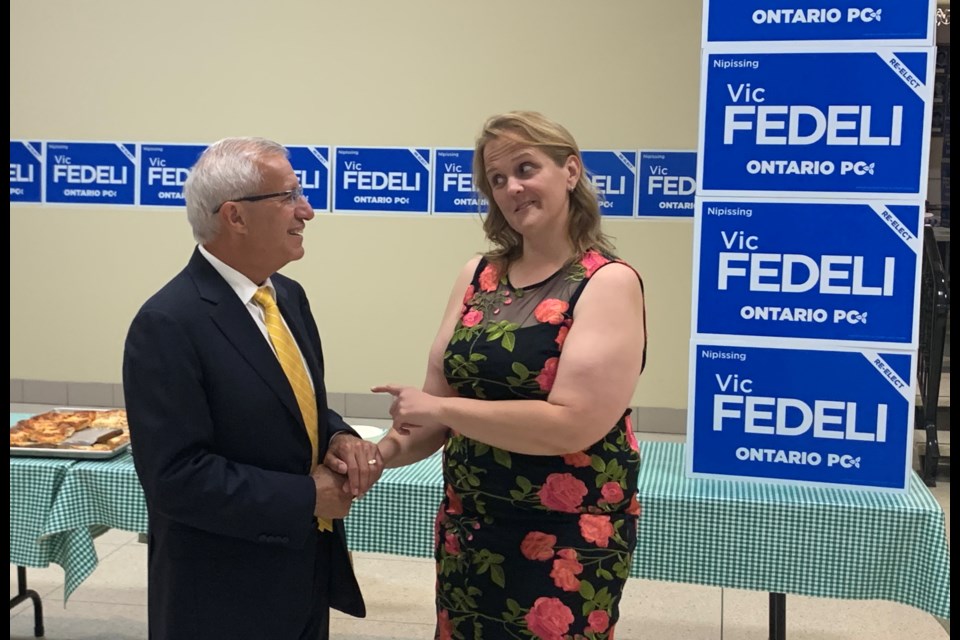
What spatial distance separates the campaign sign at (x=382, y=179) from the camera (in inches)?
258

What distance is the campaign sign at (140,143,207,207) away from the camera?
681 cm

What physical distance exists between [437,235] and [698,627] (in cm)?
363

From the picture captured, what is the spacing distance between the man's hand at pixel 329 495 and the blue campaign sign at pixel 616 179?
4802 mm

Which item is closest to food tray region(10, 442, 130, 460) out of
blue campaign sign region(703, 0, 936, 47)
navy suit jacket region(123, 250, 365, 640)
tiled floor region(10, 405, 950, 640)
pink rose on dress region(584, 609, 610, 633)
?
tiled floor region(10, 405, 950, 640)

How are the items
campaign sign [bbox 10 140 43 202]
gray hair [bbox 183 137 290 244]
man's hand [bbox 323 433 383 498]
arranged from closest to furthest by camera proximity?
gray hair [bbox 183 137 290 244], man's hand [bbox 323 433 383 498], campaign sign [bbox 10 140 43 202]

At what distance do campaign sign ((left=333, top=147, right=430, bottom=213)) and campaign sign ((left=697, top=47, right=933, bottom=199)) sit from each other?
387 cm

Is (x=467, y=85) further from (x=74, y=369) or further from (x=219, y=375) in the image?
(x=219, y=375)

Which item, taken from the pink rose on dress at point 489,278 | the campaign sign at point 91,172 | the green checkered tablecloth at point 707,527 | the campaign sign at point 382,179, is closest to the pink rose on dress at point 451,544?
the pink rose on dress at point 489,278

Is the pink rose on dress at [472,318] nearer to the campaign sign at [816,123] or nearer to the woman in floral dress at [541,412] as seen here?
the woman in floral dress at [541,412]

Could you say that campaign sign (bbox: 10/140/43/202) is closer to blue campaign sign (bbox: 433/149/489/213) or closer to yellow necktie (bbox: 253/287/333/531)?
blue campaign sign (bbox: 433/149/489/213)

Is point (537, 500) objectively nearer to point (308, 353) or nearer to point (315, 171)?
point (308, 353)

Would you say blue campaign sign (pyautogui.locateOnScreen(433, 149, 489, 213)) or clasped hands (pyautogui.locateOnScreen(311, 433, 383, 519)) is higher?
blue campaign sign (pyautogui.locateOnScreen(433, 149, 489, 213))

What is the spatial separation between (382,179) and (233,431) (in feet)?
16.9

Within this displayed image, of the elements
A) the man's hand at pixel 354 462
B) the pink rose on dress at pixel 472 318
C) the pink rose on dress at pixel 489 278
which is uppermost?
the pink rose on dress at pixel 489 278
